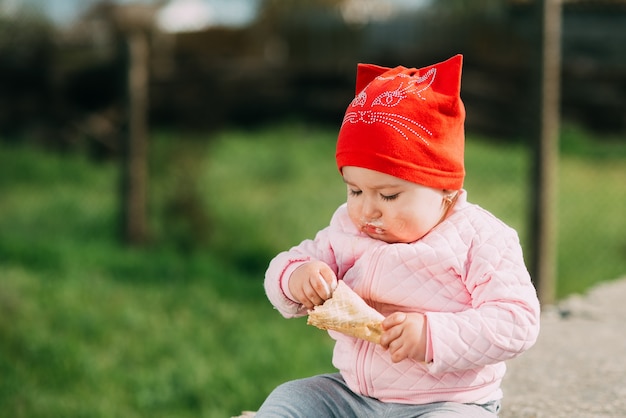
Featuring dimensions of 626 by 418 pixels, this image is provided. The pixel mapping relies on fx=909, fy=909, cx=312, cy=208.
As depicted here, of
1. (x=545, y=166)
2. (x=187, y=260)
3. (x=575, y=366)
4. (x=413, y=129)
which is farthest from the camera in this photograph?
(x=187, y=260)

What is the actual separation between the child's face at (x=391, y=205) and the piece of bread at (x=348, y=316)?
0.51 ft

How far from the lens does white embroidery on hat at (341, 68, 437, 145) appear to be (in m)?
1.96

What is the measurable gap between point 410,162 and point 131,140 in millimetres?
4510

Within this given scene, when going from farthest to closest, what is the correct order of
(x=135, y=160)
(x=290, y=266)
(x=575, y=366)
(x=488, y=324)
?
1. (x=135, y=160)
2. (x=575, y=366)
3. (x=290, y=266)
4. (x=488, y=324)

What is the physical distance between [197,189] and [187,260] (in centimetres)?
72

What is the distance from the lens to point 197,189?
6375 mm

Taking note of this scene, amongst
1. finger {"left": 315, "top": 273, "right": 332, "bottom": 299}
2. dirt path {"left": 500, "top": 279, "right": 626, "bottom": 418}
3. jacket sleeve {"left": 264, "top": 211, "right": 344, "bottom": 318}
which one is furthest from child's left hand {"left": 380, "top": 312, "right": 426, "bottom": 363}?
dirt path {"left": 500, "top": 279, "right": 626, "bottom": 418}

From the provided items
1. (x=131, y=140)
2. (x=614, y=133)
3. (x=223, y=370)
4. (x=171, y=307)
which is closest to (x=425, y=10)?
(x=614, y=133)

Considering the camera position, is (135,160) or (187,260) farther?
(135,160)

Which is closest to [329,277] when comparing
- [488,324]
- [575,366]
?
[488,324]

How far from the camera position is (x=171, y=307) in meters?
4.96

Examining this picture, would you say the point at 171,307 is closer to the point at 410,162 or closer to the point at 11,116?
the point at 410,162

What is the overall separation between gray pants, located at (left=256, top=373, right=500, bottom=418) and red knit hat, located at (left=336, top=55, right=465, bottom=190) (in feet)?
1.60

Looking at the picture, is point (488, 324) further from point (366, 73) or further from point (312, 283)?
point (366, 73)
